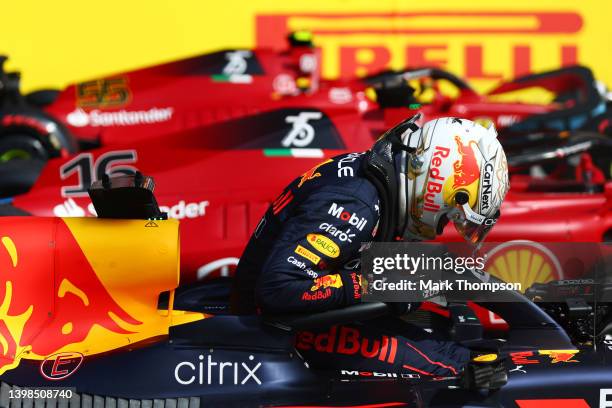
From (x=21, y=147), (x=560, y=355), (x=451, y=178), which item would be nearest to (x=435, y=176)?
(x=451, y=178)

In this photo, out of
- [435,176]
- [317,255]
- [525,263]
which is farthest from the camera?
[525,263]

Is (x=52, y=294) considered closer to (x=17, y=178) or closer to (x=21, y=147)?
(x=17, y=178)

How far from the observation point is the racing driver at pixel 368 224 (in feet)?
9.44

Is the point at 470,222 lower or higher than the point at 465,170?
lower

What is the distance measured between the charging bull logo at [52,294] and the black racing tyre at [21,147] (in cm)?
341

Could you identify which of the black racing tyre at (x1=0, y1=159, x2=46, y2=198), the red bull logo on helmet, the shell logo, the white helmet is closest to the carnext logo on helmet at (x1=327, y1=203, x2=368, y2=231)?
the white helmet

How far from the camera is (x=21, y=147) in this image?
6.50 m

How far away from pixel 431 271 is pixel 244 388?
2.26 feet

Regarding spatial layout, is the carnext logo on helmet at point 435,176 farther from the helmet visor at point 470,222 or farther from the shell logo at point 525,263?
the shell logo at point 525,263

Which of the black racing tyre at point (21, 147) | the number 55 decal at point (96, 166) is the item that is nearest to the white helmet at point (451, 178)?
the number 55 decal at point (96, 166)

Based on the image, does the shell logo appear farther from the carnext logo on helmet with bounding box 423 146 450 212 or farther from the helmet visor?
the carnext logo on helmet with bounding box 423 146 450 212

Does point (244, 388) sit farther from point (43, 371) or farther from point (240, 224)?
point (240, 224)

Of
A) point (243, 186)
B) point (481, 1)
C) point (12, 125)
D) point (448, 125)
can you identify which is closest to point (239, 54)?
point (12, 125)

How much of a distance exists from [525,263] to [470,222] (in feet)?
1.05
